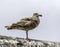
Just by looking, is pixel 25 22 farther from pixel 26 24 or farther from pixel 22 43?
pixel 22 43

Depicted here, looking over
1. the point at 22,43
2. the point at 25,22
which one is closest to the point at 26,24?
the point at 25,22

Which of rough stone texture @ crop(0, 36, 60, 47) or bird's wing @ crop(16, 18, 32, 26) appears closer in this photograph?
rough stone texture @ crop(0, 36, 60, 47)

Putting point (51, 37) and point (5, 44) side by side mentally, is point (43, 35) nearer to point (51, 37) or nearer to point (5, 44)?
point (51, 37)

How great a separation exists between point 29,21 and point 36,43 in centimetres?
13

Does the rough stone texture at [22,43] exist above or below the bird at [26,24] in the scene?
below

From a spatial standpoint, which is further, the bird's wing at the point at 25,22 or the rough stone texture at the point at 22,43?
the bird's wing at the point at 25,22

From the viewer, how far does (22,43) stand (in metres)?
1.40

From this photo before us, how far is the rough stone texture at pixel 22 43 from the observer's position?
1335 mm

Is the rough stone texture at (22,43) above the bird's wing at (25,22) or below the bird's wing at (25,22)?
below

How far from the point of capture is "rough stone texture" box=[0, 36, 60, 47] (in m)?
1.34

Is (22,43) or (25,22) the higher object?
(25,22)

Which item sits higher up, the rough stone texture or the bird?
the bird

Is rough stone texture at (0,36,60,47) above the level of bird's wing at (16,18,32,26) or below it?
below

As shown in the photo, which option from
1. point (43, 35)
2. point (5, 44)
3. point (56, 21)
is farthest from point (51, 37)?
point (5, 44)
